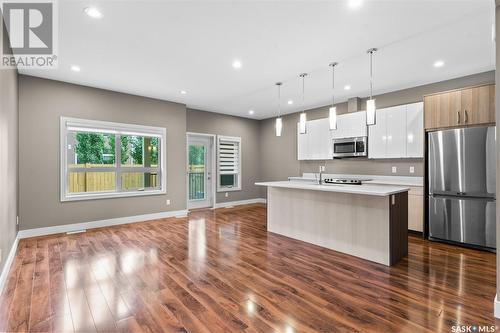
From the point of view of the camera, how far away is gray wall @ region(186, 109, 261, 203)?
6.99 meters

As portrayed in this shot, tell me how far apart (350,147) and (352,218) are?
100 inches

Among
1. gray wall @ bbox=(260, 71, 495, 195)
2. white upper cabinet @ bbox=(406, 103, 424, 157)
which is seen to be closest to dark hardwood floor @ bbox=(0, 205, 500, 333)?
white upper cabinet @ bbox=(406, 103, 424, 157)

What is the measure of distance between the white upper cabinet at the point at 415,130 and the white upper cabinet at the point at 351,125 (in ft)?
2.82

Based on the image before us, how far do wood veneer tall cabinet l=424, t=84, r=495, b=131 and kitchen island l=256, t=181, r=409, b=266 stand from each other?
1565mm

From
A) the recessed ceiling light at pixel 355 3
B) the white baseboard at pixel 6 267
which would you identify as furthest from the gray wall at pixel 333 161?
the white baseboard at pixel 6 267

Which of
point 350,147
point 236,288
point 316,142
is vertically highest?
point 316,142

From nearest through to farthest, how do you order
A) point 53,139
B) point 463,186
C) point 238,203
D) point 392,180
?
point 463,186 < point 53,139 < point 392,180 < point 238,203

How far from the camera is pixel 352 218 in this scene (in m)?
3.46

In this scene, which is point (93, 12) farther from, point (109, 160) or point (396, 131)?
point (396, 131)

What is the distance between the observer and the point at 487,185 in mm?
3549

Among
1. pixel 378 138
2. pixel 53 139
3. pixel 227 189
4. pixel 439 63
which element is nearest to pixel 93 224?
pixel 53 139

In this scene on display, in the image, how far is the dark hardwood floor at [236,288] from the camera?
6.48ft

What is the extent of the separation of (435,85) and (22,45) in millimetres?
6825

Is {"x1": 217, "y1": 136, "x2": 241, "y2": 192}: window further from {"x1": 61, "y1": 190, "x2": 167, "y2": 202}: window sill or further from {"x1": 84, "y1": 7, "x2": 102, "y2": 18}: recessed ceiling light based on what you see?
{"x1": 84, "y1": 7, "x2": 102, "y2": 18}: recessed ceiling light
